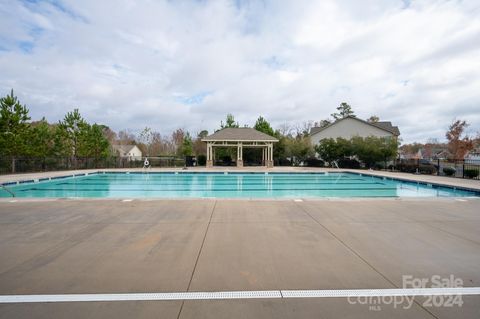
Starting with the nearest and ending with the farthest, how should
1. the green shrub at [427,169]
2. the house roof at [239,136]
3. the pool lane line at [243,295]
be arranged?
the pool lane line at [243,295] < the green shrub at [427,169] < the house roof at [239,136]

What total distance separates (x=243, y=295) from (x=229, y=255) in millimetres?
1031

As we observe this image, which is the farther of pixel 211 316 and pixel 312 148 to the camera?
pixel 312 148

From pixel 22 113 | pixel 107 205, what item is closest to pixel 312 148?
pixel 107 205

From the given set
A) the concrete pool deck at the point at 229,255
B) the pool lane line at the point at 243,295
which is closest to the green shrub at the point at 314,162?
the concrete pool deck at the point at 229,255

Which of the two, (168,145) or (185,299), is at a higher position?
(168,145)

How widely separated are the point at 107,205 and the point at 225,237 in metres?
4.25

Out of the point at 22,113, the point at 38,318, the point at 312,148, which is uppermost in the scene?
the point at 22,113

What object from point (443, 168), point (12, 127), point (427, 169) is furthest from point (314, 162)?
point (12, 127)

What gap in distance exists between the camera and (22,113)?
1838 cm

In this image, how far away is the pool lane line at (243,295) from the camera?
245 centimetres

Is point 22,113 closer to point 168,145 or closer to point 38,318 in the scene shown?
point 38,318

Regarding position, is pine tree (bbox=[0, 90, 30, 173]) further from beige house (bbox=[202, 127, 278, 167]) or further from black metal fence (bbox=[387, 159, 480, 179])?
black metal fence (bbox=[387, 159, 480, 179])

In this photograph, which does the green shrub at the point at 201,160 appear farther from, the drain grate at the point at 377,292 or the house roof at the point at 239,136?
the drain grate at the point at 377,292

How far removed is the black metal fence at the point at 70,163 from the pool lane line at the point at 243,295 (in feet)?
69.1
